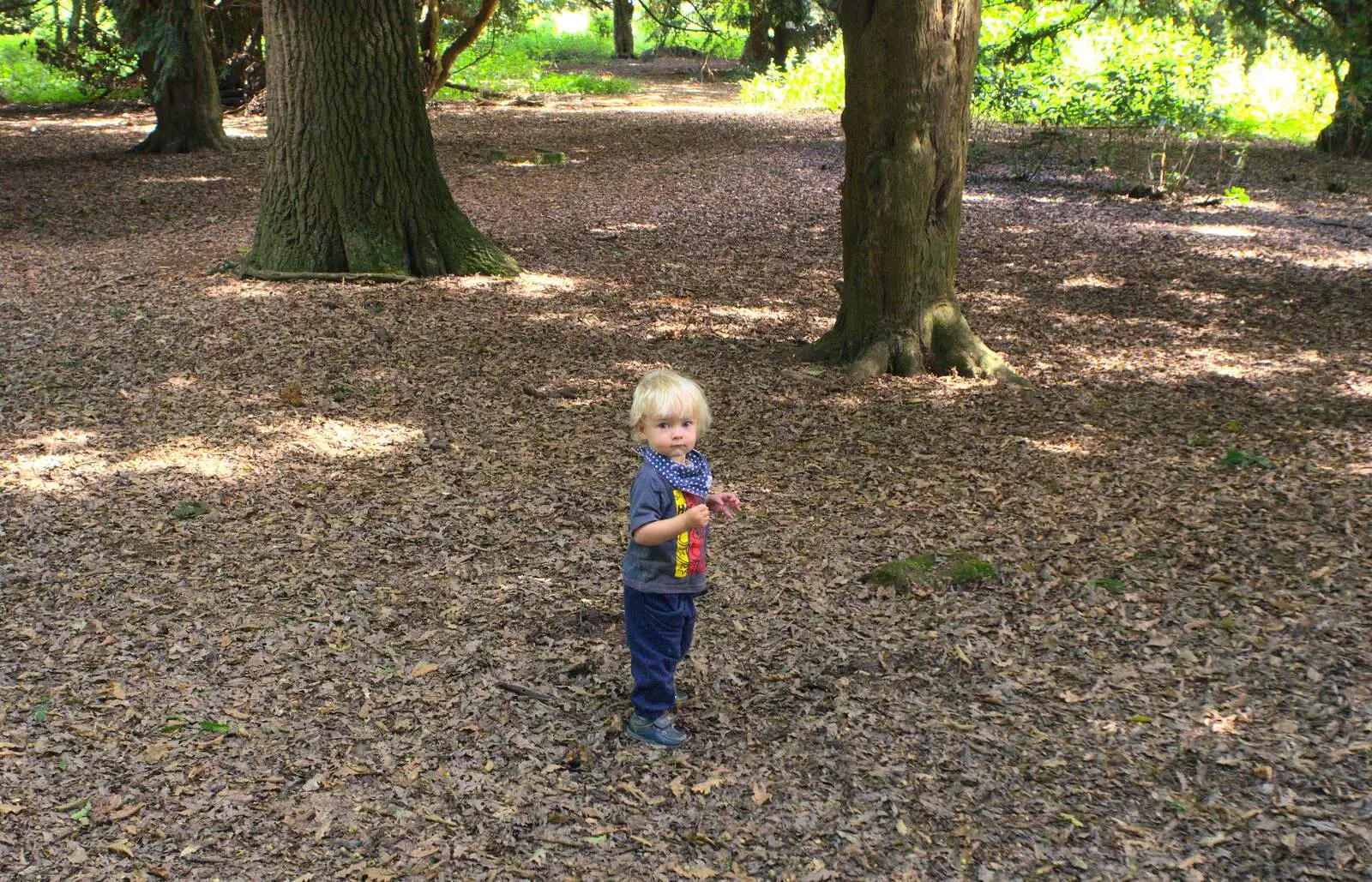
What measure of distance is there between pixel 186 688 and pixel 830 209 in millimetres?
9563

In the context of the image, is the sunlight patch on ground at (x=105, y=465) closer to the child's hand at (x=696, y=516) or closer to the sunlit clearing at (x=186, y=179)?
the child's hand at (x=696, y=516)

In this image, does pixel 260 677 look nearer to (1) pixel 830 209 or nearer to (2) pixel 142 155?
(1) pixel 830 209

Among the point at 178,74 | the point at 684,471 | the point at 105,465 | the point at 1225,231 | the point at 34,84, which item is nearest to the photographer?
the point at 684,471

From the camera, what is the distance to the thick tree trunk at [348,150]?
8.25 meters

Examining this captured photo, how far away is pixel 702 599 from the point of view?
14.6ft

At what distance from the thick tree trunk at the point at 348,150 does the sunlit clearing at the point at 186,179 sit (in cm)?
507

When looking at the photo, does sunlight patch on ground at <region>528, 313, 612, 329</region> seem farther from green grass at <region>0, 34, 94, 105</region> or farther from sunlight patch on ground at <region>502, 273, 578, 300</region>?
green grass at <region>0, 34, 94, 105</region>

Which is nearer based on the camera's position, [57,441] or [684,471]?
[684,471]

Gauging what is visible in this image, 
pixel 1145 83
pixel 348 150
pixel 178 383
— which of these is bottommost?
pixel 178 383

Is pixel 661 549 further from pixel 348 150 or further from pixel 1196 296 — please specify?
pixel 1196 296

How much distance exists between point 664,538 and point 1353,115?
1486 centimetres

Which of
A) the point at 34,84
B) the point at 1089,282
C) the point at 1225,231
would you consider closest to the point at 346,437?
the point at 1089,282

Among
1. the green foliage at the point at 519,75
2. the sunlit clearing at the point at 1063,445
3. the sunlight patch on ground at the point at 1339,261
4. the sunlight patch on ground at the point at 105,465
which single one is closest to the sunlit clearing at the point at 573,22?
the green foliage at the point at 519,75

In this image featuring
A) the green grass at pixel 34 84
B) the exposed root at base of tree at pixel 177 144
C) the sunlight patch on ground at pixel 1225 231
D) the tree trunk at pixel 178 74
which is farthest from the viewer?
the green grass at pixel 34 84
